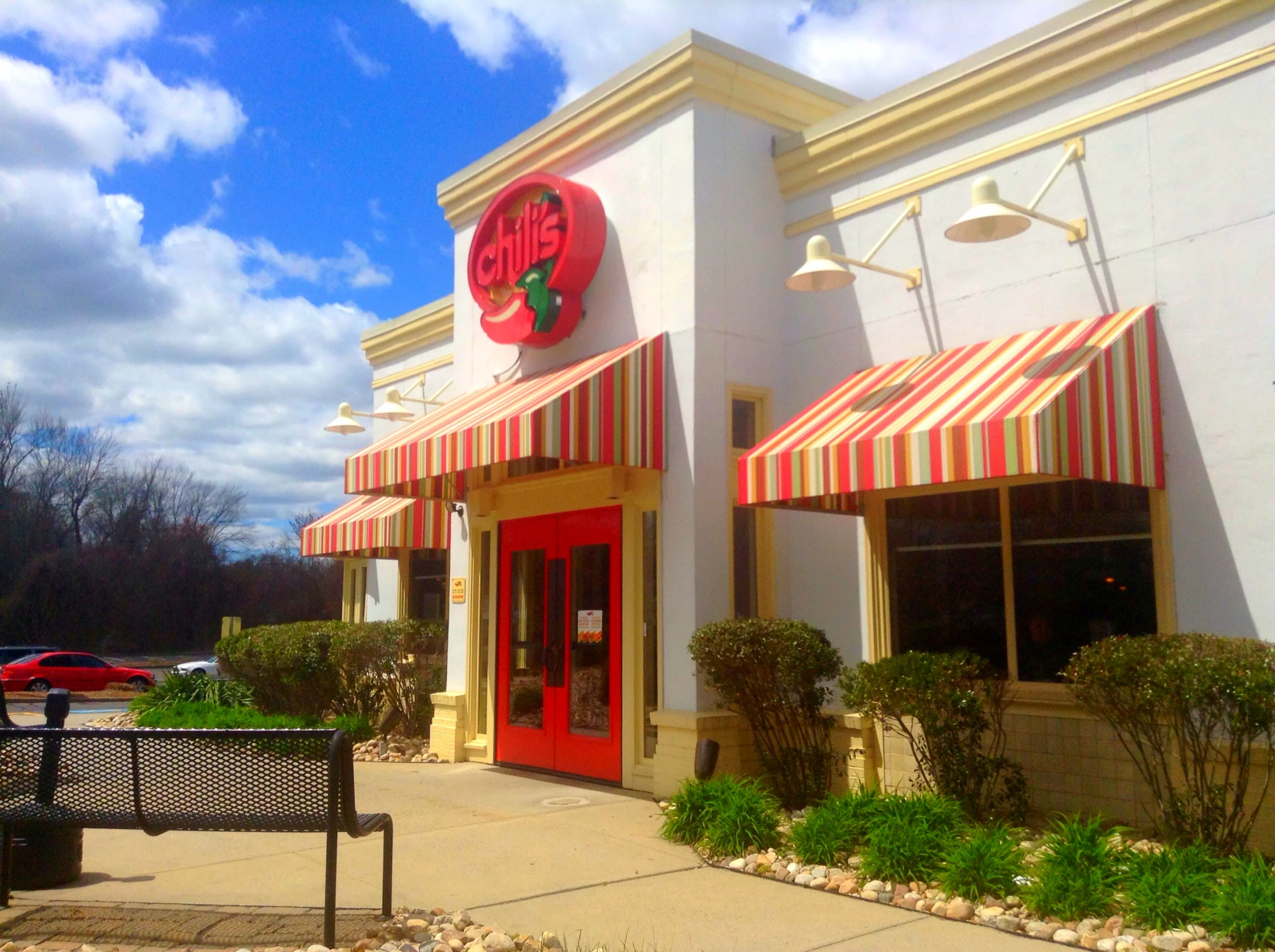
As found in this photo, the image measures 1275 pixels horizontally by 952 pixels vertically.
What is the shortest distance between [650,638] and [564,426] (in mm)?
2145

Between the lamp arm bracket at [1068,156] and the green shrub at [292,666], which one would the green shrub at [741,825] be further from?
the green shrub at [292,666]

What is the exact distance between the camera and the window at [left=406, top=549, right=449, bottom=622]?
14758 mm

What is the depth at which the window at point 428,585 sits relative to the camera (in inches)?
581

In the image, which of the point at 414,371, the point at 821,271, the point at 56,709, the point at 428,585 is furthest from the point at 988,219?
the point at 414,371

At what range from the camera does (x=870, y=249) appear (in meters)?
9.72

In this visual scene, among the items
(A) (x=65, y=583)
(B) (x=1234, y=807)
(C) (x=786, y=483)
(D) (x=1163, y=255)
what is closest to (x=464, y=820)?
(C) (x=786, y=483)

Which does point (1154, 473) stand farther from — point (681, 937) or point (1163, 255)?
point (681, 937)

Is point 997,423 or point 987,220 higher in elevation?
point 987,220

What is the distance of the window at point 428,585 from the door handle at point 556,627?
394 centimetres

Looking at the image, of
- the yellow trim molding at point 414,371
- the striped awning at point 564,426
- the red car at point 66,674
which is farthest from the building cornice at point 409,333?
the red car at point 66,674

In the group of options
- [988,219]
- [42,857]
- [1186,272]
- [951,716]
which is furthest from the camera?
[1186,272]

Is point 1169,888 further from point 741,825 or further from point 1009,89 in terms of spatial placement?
point 1009,89

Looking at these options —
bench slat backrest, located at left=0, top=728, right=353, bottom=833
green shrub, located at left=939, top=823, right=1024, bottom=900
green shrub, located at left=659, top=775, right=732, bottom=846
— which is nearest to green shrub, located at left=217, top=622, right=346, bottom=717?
green shrub, located at left=659, top=775, right=732, bottom=846

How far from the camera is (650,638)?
982 cm
